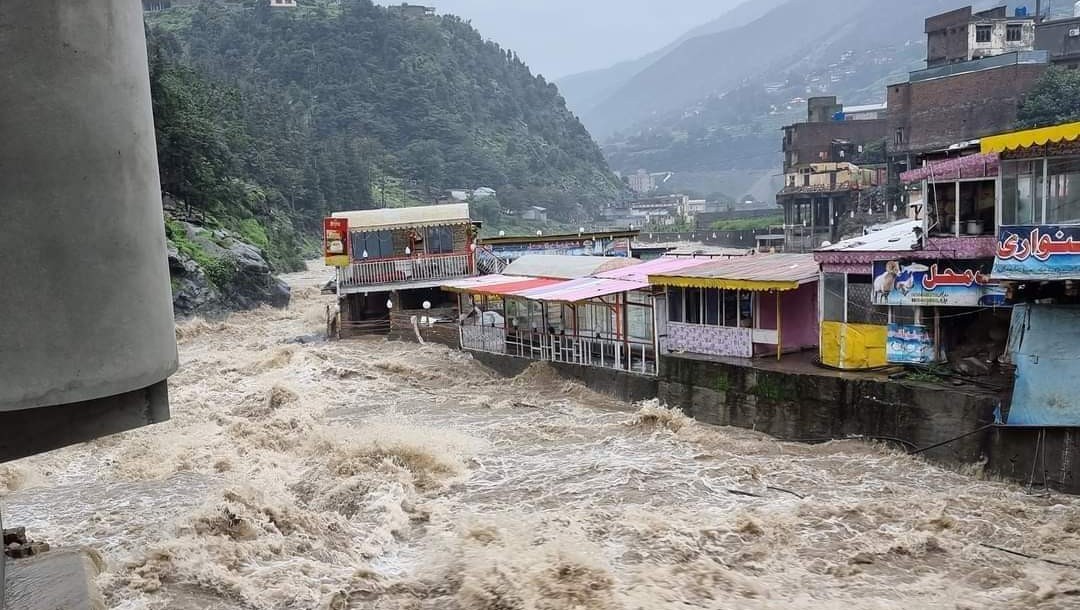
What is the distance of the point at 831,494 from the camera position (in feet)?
40.6

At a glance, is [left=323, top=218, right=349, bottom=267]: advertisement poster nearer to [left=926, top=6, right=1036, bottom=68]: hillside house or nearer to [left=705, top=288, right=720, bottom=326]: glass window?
[left=705, top=288, right=720, bottom=326]: glass window

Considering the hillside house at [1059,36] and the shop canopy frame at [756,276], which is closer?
the shop canopy frame at [756,276]

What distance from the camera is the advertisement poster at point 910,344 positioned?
14375 millimetres

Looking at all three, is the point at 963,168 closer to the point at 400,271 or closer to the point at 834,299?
the point at 834,299

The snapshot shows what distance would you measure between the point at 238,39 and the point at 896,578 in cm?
11045

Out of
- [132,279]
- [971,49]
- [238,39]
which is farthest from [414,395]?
[238,39]

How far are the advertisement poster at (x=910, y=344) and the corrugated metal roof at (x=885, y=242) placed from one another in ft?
4.43

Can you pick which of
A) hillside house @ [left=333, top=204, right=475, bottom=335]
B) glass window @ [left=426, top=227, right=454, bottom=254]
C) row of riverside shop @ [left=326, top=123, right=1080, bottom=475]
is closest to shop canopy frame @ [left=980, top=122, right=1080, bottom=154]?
row of riverside shop @ [left=326, top=123, right=1080, bottom=475]

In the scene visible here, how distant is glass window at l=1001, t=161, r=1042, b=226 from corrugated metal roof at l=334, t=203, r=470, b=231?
20036 millimetres

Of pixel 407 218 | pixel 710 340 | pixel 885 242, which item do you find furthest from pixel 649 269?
pixel 407 218

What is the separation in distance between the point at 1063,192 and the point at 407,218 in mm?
21903

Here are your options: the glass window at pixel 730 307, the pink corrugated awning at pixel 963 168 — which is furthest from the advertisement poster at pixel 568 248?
the pink corrugated awning at pixel 963 168

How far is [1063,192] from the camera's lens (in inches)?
476

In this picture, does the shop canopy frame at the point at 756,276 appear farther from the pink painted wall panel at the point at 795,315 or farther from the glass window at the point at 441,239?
the glass window at the point at 441,239
